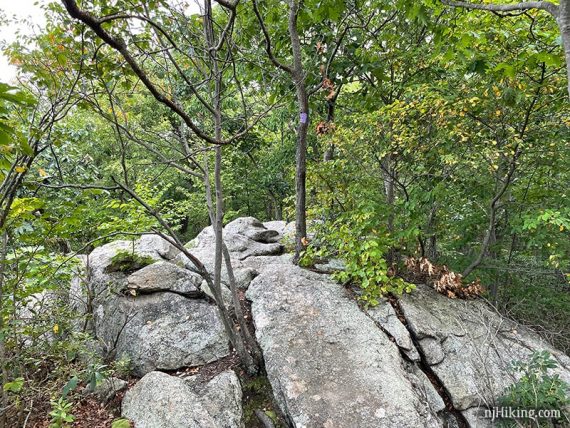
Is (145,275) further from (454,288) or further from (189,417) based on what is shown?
(454,288)

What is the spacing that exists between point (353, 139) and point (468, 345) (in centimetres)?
305

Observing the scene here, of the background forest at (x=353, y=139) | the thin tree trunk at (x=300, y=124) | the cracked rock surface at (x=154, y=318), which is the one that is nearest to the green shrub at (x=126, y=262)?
the cracked rock surface at (x=154, y=318)

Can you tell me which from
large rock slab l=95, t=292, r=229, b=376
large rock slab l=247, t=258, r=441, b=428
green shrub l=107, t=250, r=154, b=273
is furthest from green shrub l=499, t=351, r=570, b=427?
green shrub l=107, t=250, r=154, b=273

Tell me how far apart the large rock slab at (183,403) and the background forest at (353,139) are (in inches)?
23.4

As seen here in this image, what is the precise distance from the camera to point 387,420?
2.96 m

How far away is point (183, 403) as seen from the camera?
10.2 feet

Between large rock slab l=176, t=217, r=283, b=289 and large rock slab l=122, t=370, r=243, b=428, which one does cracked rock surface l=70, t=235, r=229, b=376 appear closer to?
large rock slab l=122, t=370, r=243, b=428

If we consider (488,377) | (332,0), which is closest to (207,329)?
(488,377)

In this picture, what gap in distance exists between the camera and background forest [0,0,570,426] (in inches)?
109

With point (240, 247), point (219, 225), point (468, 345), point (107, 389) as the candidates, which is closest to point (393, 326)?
point (468, 345)

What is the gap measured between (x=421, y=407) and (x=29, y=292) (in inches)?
153

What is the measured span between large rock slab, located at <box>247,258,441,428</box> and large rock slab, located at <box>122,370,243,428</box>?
0.48 meters

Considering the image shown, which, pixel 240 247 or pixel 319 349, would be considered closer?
pixel 319 349

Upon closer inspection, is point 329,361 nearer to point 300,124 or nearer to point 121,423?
point 121,423
